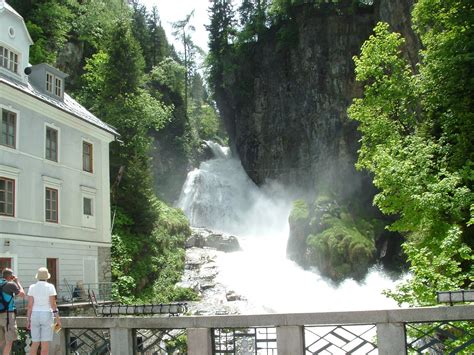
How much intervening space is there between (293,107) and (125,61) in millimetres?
17595

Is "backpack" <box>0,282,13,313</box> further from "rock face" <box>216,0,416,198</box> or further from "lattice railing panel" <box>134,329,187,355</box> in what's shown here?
"rock face" <box>216,0,416,198</box>

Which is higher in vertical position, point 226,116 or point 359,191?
point 226,116

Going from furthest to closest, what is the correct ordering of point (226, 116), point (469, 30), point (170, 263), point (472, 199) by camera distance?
point (226, 116) < point (170, 263) < point (469, 30) < point (472, 199)

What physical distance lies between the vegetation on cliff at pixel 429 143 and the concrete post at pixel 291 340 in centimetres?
666

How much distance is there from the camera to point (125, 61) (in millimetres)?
40375

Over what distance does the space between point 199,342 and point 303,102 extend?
4272 cm

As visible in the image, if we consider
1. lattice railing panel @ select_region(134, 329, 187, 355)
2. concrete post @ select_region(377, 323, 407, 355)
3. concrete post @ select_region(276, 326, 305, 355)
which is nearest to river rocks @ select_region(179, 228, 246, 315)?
lattice railing panel @ select_region(134, 329, 187, 355)

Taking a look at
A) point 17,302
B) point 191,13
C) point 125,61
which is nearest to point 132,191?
point 125,61

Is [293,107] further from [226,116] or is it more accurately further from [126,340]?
[126,340]

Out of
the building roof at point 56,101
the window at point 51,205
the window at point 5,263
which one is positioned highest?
the building roof at point 56,101

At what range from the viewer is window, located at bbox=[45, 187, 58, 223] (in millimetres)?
24375

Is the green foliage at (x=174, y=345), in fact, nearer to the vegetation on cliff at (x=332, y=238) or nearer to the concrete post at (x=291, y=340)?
the concrete post at (x=291, y=340)

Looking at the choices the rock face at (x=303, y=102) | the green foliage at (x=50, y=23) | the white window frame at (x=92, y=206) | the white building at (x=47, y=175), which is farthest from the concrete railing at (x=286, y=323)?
the green foliage at (x=50, y=23)

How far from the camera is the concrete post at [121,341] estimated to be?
882cm
